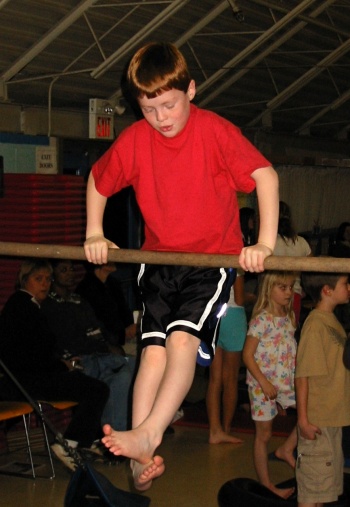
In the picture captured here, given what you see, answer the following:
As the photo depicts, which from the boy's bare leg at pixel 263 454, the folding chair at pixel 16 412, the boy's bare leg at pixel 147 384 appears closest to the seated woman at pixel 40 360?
the folding chair at pixel 16 412

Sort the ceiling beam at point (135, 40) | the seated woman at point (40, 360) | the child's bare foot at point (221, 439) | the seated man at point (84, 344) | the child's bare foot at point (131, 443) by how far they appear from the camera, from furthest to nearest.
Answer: the ceiling beam at point (135, 40) < the child's bare foot at point (221, 439) < the seated man at point (84, 344) < the seated woman at point (40, 360) < the child's bare foot at point (131, 443)

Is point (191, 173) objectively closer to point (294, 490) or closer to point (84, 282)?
point (294, 490)

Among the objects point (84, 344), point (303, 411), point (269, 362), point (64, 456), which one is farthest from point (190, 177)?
point (84, 344)

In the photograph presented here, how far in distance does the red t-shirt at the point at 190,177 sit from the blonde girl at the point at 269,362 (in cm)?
227

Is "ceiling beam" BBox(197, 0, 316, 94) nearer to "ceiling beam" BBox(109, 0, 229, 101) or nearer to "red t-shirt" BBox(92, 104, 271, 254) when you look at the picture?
"ceiling beam" BBox(109, 0, 229, 101)

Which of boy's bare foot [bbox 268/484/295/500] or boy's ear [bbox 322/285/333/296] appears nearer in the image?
boy's ear [bbox 322/285/333/296]

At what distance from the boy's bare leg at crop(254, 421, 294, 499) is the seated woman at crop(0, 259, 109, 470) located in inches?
48.4

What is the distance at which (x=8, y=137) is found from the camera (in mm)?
8047

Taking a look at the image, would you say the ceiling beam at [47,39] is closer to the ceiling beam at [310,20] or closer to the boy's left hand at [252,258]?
the ceiling beam at [310,20]

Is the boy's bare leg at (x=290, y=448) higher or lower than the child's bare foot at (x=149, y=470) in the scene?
Result: lower

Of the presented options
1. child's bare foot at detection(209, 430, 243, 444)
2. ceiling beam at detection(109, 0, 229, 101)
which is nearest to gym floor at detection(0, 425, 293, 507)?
child's bare foot at detection(209, 430, 243, 444)

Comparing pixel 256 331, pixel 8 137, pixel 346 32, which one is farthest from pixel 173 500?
pixel 346 32

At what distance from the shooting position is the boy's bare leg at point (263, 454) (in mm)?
5277

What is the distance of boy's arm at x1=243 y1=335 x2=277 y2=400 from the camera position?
518 cm
